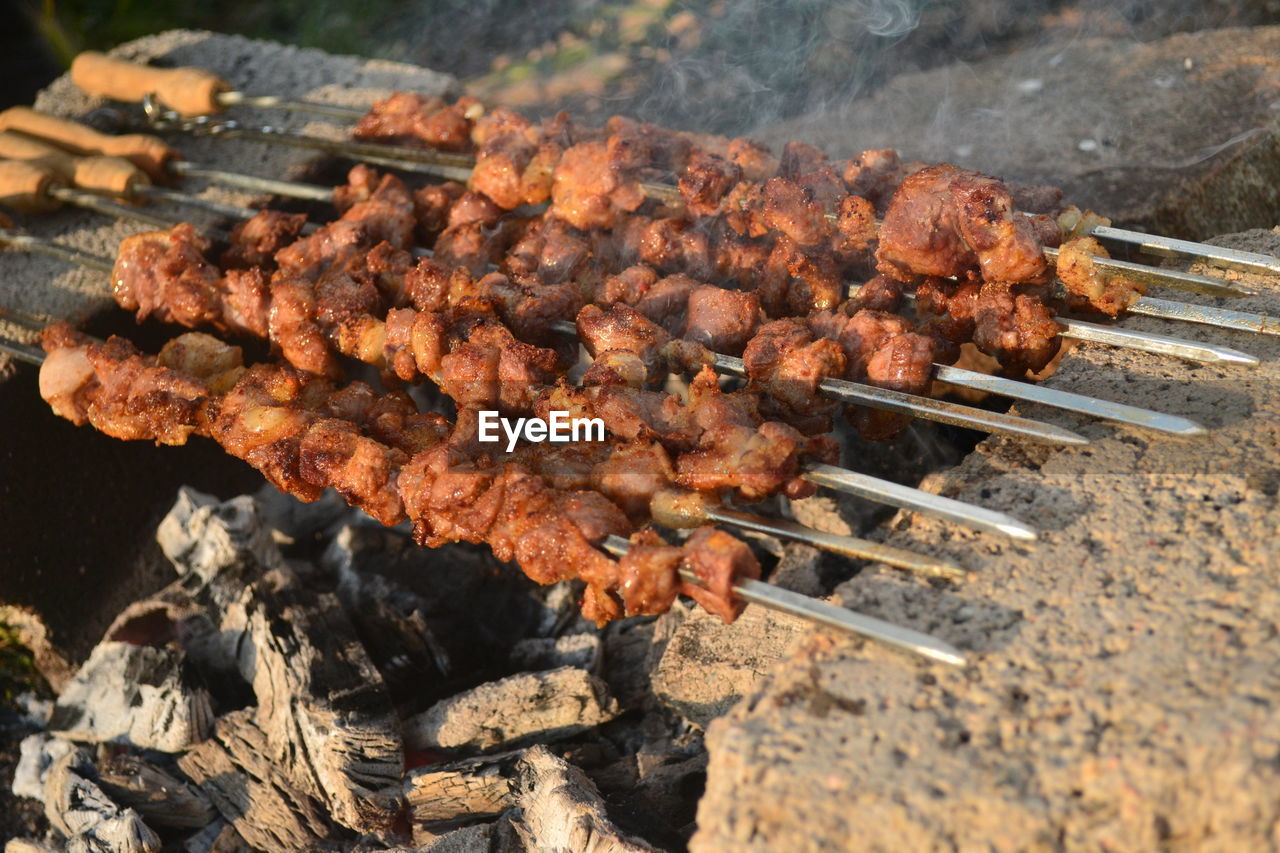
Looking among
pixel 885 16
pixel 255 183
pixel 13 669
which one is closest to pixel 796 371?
pixel 255 183

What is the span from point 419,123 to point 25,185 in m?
1.61

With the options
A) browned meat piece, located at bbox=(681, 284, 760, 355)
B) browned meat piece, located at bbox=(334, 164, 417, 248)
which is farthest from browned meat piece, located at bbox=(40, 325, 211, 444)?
browned meat piece, located at bbox=(681, 284, 760, 355)

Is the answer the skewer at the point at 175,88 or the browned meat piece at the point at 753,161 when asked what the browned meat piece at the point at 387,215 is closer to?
the skewer at the point at 175,88

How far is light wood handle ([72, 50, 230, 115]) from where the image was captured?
447 cm

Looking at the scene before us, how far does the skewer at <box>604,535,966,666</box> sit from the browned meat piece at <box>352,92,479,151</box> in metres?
2.59

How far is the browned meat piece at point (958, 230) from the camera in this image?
274cm

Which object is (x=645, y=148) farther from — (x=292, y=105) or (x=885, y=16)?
(x=885, y=16)

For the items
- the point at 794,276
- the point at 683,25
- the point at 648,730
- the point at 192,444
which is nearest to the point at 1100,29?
the point at 683,25

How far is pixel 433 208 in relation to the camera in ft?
12.6

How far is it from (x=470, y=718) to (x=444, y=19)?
7120 mm

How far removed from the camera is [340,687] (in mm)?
3174

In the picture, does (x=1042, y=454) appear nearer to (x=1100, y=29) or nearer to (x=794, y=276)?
(x=794, y=276)

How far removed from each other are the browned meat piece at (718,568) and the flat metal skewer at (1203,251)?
62.4 inches

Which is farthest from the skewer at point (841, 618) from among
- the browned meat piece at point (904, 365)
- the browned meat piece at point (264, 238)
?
the browned meat piece at point (264, 238)
